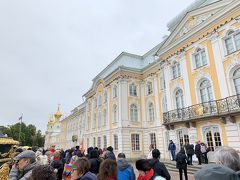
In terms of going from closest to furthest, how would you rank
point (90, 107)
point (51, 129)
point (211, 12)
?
point (211, 12), point (90, 107), point (51, 129)

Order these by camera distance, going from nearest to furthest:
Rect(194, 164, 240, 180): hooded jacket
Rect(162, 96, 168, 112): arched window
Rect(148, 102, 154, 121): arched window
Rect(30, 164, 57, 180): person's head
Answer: Rect(194, 164, 240, 180): hooded jacket
Rect(30, 164, 57, 180): person's head
Rect(162, 96, 168, 112): arched window
Rect(148, 102, 154, 121): arched window

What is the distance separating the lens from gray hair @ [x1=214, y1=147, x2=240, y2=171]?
2.45 meters

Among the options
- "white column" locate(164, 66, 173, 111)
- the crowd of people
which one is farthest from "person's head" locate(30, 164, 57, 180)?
"white column" locate(164, 66, 173, 111)

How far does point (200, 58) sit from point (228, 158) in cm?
1459

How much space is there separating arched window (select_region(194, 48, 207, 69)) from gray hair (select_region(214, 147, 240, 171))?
14.0m

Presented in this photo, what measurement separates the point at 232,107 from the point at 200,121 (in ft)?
8.99

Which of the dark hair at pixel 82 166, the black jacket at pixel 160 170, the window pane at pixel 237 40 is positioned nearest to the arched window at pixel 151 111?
the window pane at pixel 237 40

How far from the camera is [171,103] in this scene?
693 inches

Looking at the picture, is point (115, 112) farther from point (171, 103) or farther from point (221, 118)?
point (221, 118)

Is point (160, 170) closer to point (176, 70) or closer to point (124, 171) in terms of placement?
point (124, 171)

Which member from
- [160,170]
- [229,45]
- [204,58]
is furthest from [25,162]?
[204,58]

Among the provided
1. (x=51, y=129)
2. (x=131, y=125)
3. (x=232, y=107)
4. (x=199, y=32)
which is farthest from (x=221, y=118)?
(x=51, y=129)

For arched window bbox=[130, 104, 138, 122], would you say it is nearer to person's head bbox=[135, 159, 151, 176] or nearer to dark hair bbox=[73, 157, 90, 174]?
person's head bbox=[135, 159, 151, 176]

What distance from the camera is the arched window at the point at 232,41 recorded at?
1302 cm
